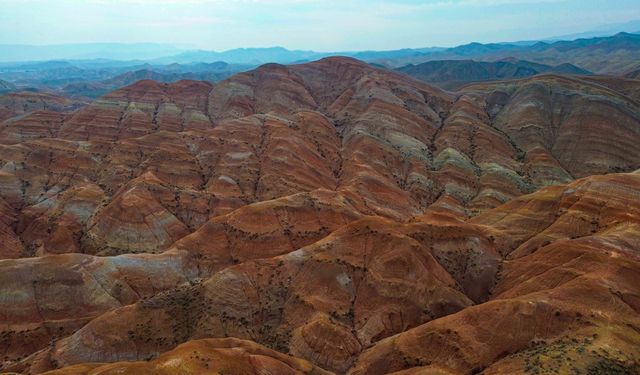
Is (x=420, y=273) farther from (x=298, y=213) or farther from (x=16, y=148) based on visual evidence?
(x=16, y=148)

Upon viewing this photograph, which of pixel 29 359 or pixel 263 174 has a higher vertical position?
pixel 263 174

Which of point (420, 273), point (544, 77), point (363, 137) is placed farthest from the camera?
point (544, 77)

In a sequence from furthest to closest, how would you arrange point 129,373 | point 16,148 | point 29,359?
1. point 16,148
2. point 29,359
3. point 129,373

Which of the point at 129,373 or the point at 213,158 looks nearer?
the point at 129,373

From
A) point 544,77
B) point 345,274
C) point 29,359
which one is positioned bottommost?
point 29,359

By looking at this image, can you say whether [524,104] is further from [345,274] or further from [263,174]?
[345,274]

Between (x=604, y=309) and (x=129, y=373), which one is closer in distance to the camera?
(x=129, y=373)

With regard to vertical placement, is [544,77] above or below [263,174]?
above

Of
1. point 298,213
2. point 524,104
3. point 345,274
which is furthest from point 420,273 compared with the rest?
point 524,104

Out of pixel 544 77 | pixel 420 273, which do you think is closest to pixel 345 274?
pixel 420 273

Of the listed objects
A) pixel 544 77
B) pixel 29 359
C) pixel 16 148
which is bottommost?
pixel 29 359
